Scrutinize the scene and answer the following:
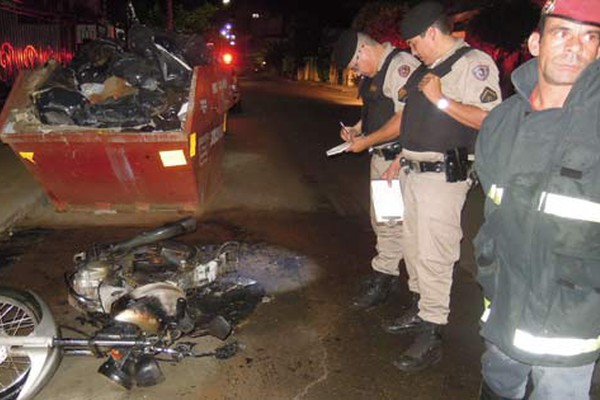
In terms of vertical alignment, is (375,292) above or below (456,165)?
below

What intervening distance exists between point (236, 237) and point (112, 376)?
284 centimetres

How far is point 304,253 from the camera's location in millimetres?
5391

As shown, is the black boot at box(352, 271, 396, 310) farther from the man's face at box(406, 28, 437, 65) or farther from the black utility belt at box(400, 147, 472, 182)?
the man's face at box(406, 28, 437, 65)

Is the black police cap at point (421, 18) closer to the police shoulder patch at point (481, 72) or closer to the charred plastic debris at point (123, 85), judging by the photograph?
the police shoulder patch at point (481, 72)

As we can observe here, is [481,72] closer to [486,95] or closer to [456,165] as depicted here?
[486,95]

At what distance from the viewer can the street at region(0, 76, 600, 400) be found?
3223mm

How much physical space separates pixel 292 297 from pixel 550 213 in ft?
9.50

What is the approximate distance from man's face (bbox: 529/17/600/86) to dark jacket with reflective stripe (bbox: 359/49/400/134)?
200cm

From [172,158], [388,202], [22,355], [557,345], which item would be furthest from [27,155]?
[557,345]

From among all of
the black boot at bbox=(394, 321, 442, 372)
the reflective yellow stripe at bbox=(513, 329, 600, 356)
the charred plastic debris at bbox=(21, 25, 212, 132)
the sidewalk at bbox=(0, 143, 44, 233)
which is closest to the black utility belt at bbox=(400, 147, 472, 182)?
the black boot at bbox=(394, 321, 442, 372)

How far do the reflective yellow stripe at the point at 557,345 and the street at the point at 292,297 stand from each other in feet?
4.68

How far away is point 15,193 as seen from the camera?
22.3ft

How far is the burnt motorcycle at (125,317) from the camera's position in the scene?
2.94 meters

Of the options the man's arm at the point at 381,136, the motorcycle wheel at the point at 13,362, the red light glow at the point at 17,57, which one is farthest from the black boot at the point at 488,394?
the red light glow at the point at 17,57
